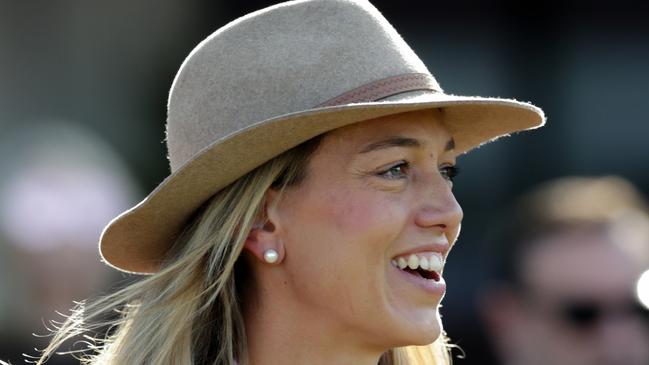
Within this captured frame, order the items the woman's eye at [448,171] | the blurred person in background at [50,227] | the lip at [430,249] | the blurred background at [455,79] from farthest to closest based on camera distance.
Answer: the blurred background at [455,79]
the blurred person in background at [50,227]
the woman's eye at [448,171]
the lip at [430,249]

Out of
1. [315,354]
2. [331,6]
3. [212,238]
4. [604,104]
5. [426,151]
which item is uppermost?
[604,104]

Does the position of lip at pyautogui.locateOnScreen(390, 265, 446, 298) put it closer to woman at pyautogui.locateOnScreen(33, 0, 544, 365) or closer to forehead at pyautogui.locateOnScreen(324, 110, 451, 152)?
woman at pyautogui.locateOnScreen(33, 0, 544, 365)

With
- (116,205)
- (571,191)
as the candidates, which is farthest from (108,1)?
(571,191)

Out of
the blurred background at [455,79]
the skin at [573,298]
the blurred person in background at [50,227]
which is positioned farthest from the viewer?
the blurred background at [455,79]

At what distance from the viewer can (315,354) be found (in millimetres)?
4402

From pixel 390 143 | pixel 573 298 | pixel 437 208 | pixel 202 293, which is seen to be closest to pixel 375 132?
pixel 390 143

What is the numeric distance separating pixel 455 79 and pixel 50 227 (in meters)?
3.04

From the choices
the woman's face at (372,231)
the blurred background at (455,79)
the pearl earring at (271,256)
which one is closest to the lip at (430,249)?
the woman's face at (372,231)

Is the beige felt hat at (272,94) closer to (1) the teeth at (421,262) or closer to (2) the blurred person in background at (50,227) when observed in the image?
(1) the teeth at (421,262)

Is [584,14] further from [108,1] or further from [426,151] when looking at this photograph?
[426,151]

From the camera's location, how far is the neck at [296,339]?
4.37 metres

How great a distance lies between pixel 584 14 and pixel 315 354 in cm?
509

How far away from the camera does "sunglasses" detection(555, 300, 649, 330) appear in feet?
17.6

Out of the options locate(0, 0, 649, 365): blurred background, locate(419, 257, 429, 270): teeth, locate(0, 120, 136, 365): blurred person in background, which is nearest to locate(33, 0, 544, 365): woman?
locate(419, 257, 429, 270): teeth
